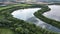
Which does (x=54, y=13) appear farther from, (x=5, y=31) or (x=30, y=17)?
(x=5, y=31)

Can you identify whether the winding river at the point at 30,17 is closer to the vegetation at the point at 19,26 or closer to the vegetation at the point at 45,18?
the vegetation at the point at 45,18

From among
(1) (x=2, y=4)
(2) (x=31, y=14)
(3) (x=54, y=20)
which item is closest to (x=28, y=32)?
(3) (x=54, y=20)

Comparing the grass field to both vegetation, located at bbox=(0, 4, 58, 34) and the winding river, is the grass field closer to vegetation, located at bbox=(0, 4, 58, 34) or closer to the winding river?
vegetation, located at bbox=(0, 4, 58, 34)

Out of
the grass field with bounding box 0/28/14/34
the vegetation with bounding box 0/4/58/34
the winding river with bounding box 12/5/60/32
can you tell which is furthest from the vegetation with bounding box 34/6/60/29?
the grass field with bounding box 0/28/14/34

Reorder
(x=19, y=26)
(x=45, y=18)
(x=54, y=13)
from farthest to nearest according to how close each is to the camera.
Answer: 1. (x=54, y=13)
2. (x=45, y=18)
3. (x=19, y=26)

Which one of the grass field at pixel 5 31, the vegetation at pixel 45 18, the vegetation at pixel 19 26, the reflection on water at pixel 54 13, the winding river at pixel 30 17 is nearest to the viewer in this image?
the vegetation at pixel 19 26

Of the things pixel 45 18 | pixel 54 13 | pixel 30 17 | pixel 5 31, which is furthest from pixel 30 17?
pixel 5 31

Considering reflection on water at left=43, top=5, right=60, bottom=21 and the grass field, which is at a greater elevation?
reflection on water at left=43, top=5, right=60, bottom=21

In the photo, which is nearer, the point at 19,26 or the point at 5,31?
the point at 5,31

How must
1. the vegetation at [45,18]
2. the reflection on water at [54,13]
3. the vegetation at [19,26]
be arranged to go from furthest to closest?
the reflection on water at [54,13] < the vegetation at [45,18] < the vegetation at [19,26]

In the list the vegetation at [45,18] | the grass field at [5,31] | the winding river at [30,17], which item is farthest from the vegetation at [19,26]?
the vegetation at [45,18]

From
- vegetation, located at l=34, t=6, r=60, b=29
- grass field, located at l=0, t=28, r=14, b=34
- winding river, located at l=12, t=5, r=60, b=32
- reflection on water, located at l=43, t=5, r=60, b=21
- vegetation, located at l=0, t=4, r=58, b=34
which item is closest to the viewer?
vegetation, located at l=0, t=4, r=58, b=34

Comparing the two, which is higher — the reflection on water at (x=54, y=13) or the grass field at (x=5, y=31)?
the reflection on water at (x=54, y=13)
